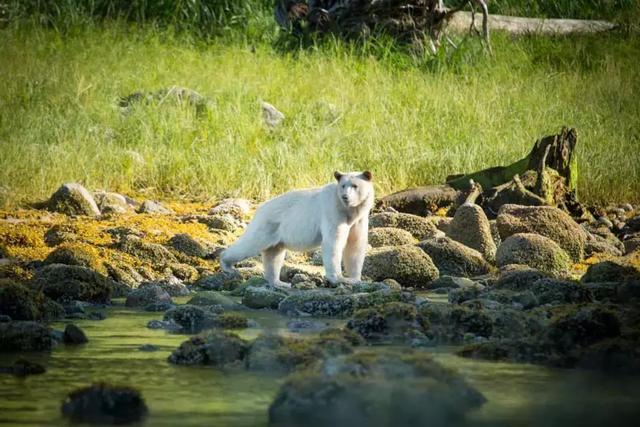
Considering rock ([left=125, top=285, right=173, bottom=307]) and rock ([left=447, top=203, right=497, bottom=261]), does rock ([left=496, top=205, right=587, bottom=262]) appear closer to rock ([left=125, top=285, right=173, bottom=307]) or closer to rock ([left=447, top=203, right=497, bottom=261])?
rock ([left=447, top=203, right=497, bottom=261])

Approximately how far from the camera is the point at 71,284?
8703 millimetres

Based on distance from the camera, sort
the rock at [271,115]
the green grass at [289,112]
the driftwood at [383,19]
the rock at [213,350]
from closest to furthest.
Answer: the rock at [213,350]
the green grass at [289,112]
the rock at [271,115]
the driftwood at [383,19]

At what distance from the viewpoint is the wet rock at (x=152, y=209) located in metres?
12.3

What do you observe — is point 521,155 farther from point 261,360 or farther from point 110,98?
point 261,360

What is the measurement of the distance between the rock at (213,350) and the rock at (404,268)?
3.43 m

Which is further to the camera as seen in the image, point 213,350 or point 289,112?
point 289,112

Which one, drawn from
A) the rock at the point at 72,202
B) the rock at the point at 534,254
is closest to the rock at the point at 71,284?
the rock at the point at 72,202

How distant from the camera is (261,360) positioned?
624 cm

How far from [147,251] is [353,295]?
2.53m

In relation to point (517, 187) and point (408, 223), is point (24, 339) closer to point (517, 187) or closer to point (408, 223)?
point (408, 223)

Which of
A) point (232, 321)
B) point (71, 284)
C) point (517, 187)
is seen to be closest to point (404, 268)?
point (232, 321)

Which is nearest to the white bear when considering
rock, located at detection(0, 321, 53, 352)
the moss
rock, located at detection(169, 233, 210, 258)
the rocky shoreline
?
the rocky shoreline

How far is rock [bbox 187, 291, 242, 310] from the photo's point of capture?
842 cm

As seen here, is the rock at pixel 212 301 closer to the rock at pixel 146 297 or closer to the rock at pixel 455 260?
the rock at pixel 146 297
